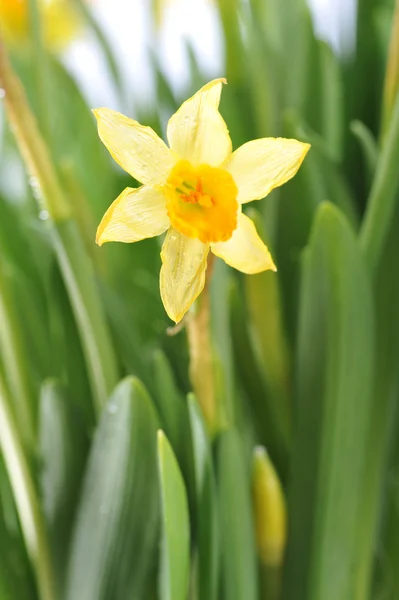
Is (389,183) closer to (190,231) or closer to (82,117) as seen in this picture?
(190,231)

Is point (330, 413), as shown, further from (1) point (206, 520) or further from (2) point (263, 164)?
(2) point (263, 164)

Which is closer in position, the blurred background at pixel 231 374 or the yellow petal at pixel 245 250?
the yellow petal at pixel 245 250

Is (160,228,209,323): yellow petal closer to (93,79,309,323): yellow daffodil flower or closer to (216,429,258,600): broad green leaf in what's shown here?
(93,79,309,323): yellow daffodil flower

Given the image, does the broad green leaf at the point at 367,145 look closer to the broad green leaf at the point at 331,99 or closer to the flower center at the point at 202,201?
the broad green leaf at the point at 331,99

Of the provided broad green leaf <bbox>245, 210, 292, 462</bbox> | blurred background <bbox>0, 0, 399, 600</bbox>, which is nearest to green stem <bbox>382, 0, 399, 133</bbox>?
blurred background <bbox>0, 0, 399, 600</bbox>

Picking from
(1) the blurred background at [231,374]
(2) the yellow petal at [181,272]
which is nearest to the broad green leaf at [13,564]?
(1) the blurred background at [231,374]

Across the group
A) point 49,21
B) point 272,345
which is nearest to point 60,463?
point 272,345
